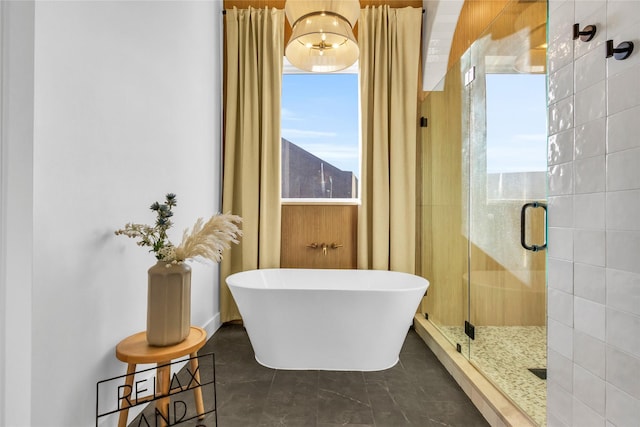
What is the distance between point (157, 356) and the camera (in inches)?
53.3

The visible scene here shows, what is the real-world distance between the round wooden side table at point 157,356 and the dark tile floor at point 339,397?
285 mm

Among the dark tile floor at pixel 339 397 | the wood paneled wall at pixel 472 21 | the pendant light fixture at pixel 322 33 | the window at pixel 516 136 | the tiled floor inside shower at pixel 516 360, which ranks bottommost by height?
the dark tile floor at pixel 339 397

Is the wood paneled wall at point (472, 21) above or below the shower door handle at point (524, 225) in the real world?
above

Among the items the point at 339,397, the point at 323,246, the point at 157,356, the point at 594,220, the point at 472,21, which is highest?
the point at 472,21

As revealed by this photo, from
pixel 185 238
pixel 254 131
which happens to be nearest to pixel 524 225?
pixel 185 238

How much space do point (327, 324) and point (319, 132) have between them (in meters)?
1.93

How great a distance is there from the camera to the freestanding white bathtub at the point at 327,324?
6.75 feet

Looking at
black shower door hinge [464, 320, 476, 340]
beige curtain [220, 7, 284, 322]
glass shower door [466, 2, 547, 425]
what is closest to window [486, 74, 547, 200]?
glass shower door [466, 2, 547, 425]

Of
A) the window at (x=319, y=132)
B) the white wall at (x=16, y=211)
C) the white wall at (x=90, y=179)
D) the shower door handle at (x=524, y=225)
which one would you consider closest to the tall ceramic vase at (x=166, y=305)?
the white wall at (x=90, y=179)

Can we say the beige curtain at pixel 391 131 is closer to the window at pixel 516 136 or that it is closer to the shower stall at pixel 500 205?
the shower stall at pixel 500 205

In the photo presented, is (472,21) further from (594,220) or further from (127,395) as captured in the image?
(127,395)

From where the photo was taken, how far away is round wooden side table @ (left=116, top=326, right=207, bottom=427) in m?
1.35

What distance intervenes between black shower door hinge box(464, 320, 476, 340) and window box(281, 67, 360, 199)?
1.57 metres

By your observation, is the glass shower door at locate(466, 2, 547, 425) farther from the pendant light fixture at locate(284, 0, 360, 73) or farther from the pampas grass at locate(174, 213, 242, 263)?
the pampas grass at locate(174, 213, 242, 263)
